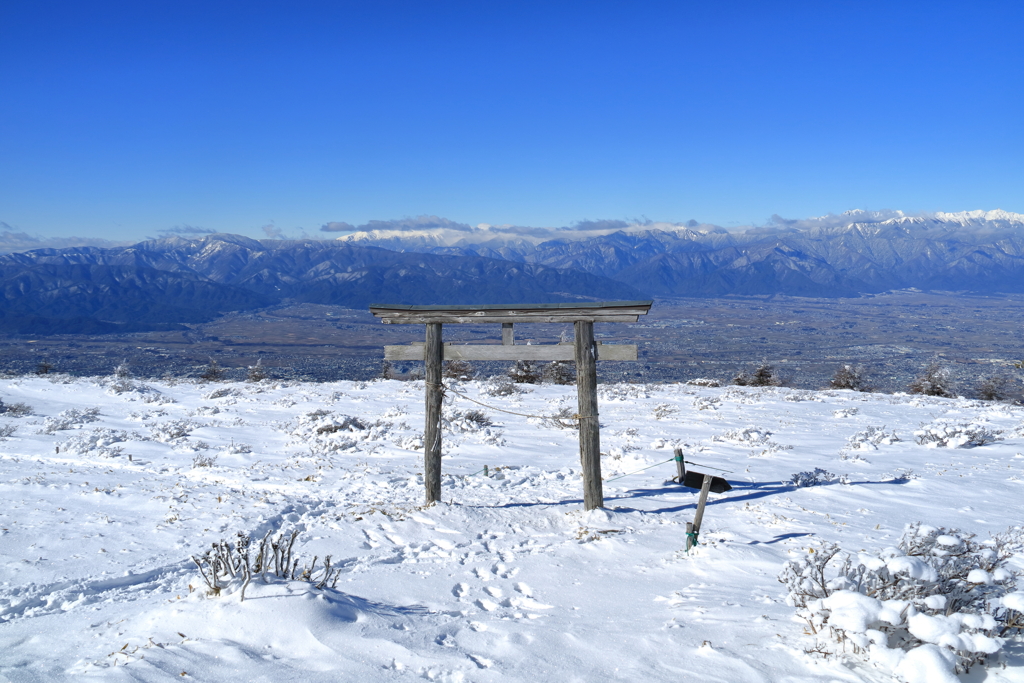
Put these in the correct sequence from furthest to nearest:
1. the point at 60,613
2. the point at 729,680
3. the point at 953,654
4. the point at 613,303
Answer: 1. the point at 613,303
2. the point at 60,613
3. the point at 729,680
4. the point at 953,654

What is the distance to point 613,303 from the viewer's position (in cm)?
832

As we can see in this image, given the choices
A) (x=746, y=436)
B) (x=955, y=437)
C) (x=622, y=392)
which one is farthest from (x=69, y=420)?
(x=955, y=437)

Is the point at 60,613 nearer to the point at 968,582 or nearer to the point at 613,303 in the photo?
the point at 613,303

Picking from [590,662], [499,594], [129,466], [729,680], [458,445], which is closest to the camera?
[729,680]

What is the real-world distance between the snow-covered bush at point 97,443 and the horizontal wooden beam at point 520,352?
699cm

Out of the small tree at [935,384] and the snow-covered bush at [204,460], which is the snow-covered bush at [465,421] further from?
the small tree at [935,384]

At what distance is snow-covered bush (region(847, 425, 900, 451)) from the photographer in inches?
548

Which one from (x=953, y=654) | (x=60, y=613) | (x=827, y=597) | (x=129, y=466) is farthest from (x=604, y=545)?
(x=129, y=466)

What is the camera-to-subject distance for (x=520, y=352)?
8.77 m

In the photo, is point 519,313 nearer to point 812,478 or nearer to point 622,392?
point 812,478

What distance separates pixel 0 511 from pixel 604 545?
7922 millimetres

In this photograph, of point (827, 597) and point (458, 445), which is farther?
point (458, 445)

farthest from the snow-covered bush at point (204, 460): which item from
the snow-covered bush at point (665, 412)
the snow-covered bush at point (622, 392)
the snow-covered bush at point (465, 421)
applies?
the snow-covered bush at point (622, 392)

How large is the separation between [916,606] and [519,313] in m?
5.88
